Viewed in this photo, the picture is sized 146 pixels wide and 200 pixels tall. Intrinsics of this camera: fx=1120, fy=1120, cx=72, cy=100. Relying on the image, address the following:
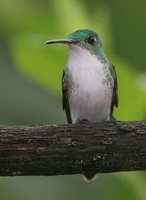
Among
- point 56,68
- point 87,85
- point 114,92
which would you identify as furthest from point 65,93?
point 56,68

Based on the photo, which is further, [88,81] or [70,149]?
[88,81]

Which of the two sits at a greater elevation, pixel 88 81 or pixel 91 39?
pixel 91 39

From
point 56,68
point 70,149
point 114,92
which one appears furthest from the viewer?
point 114,92

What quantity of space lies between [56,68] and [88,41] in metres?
0.88

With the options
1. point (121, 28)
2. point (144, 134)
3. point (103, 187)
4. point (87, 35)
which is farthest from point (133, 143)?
point (121, 28)

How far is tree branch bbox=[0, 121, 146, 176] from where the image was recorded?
7180 millimetres

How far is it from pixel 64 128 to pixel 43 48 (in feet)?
2.05

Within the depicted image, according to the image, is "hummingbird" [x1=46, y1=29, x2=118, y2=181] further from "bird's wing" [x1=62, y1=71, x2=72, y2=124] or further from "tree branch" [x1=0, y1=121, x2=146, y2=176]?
"tree branch" [x1=0, y1=121, x2=146, y2=176]

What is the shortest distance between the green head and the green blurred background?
98mm

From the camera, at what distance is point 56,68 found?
7.60 metres

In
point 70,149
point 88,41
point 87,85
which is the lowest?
point 70,149

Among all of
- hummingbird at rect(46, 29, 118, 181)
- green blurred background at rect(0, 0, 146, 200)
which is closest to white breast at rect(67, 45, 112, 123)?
hummingbird at rect(46, 29, 118, 181)

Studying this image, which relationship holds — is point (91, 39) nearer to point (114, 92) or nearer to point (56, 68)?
point (114, 92)

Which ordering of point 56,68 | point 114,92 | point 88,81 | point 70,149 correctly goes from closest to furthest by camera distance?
point 70,149
point 56,68
point 88,81
point 114,92
